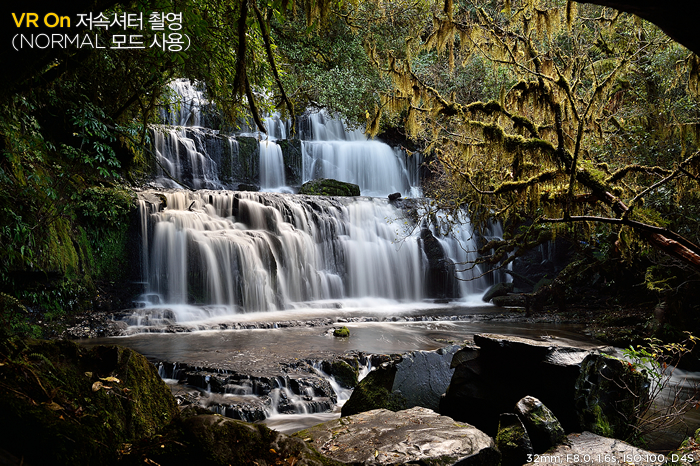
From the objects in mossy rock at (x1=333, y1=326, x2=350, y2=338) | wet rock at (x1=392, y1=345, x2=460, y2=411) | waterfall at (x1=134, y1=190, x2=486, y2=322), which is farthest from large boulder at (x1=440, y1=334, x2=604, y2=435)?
waterfall at (x1=134, y1=190, x2=486, y2=322)

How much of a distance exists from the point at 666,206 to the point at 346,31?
1661 cm

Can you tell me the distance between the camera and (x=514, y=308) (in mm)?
14031

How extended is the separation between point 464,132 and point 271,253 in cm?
→ 726

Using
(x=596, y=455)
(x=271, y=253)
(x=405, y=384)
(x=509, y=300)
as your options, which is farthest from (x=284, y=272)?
(x=596, y=455)

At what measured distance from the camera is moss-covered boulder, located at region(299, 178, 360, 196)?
18.9 m

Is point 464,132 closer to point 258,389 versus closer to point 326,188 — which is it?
point 258,389

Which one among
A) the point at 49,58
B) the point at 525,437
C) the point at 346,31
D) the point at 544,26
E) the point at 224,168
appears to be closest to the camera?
the point at 49,58

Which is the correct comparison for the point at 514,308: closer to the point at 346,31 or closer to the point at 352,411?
the point at 352,411

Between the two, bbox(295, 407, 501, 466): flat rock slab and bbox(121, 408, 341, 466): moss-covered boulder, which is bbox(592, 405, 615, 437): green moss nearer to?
bbox(295, 407, 501, 466): flat rock slab

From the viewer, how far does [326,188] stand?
1900 cm

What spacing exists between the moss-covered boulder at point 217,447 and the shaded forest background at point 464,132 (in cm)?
181

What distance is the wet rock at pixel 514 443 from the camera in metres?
3.82

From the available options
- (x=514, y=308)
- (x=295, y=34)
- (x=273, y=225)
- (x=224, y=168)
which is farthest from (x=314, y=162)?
(x=514, y=308)

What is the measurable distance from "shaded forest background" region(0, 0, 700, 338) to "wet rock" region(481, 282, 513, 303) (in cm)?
261
